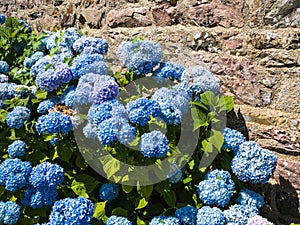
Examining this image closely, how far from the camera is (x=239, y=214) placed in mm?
1919

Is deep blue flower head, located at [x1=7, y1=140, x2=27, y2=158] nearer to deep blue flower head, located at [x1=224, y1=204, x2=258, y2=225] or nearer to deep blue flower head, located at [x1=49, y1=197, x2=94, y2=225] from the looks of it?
deep blue flower head, located at [x1=49, y1=197, x2=94, y2=225]

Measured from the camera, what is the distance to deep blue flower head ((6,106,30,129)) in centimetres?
218

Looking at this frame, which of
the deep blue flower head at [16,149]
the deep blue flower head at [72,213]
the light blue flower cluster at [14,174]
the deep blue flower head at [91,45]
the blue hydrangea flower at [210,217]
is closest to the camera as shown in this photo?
the deep blue flower head at [72,213]

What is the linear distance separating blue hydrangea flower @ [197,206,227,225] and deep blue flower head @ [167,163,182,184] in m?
0.19

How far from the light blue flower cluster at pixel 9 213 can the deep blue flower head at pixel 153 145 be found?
0.69 m

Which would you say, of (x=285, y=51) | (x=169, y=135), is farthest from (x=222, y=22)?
(x=169, y=135)

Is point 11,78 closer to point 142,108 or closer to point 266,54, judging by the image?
point 142,108

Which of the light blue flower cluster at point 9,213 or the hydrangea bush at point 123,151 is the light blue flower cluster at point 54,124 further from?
the light blue flower cluster at point 9,213

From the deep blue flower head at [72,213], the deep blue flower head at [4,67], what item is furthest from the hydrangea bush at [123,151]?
the deep blue flower head at [4,67]

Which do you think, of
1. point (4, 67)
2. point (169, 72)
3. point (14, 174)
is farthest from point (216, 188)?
point (4, 67)

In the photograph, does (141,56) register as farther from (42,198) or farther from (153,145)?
(42,198)

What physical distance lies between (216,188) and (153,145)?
40cm

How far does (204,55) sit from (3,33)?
5.04ft

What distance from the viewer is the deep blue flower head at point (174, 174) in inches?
77.4
